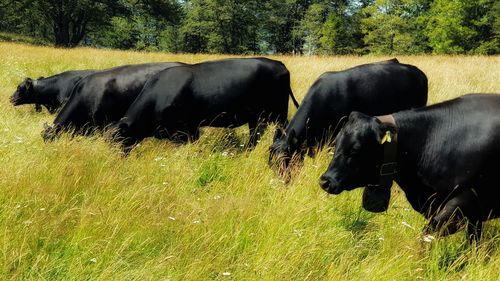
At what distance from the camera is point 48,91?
1098 cm

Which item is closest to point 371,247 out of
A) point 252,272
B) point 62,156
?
point 252,272

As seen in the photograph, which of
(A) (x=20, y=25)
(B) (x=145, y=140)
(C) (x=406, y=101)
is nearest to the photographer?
(C) (x=406, y=101)

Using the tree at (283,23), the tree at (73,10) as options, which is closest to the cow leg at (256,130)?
the tree at (73,10)

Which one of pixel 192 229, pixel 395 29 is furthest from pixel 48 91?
pixel 395 29

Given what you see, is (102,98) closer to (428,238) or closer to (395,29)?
(428,238)

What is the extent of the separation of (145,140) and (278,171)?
10.3ft

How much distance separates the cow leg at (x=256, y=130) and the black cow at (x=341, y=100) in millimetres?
817

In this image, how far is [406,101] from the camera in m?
6.58

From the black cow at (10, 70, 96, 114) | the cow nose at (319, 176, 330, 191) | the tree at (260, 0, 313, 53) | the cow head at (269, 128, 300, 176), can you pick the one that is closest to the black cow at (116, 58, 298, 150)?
the cow head at (269, 128, 300, 176)

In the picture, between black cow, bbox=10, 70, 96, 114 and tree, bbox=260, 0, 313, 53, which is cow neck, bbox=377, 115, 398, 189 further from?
tree, bbox=260, 0, 313, 53

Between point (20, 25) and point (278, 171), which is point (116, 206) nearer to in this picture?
point (278, 171)

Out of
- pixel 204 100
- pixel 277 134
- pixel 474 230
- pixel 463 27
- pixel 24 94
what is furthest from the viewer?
pixel 463 27

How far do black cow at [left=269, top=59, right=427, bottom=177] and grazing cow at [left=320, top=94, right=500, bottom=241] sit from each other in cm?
170

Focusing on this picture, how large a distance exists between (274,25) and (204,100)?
6467cm
